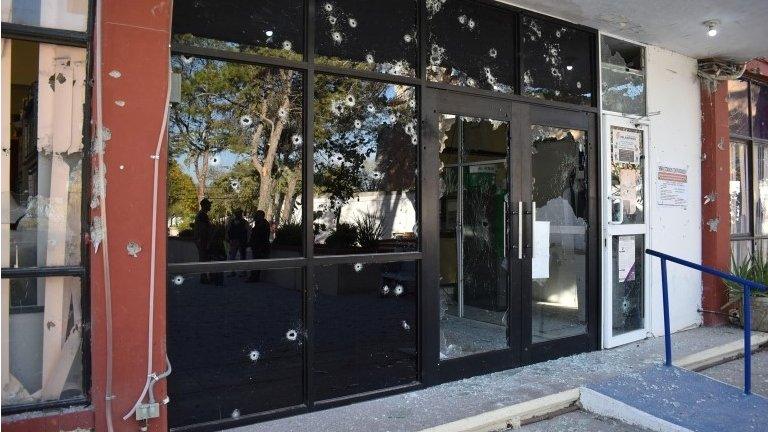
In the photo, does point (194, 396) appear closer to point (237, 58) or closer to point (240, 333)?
point (240, 333)

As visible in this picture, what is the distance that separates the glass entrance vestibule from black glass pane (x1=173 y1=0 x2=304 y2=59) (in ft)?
0.04

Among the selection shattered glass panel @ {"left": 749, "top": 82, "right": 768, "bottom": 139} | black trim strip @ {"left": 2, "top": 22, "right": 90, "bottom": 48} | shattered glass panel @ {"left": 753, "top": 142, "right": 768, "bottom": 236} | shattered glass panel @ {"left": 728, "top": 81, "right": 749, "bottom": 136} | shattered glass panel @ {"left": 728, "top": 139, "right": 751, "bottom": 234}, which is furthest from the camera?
shattered glass panel @ {"left": 753, "top": 142, "right": 768, "bottom": 236}

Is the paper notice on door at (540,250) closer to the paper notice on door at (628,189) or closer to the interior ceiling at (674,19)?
the paper notice on door at (628,189)

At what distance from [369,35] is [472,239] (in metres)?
2.51

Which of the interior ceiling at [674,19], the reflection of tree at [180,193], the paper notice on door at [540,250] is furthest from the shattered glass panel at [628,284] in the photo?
the reflection of tree at [180,193]

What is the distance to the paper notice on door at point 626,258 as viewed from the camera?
5.60 m

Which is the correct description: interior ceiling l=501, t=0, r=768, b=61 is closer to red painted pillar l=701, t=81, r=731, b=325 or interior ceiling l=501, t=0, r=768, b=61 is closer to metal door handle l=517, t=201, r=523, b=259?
red painted pillar l=701, t=81, r=731, b=325

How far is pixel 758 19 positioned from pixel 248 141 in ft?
15.8

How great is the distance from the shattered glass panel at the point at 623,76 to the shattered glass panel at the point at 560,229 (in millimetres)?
621

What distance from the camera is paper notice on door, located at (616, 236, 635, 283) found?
560cm

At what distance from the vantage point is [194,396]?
334 cm

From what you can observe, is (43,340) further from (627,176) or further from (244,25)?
(627,176)

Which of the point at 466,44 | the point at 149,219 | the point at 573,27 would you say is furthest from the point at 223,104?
the point at 573,27

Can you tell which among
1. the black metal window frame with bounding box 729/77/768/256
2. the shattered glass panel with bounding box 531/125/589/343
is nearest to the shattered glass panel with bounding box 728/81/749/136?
the black metal window frame with bounding box 729/77/768/256
